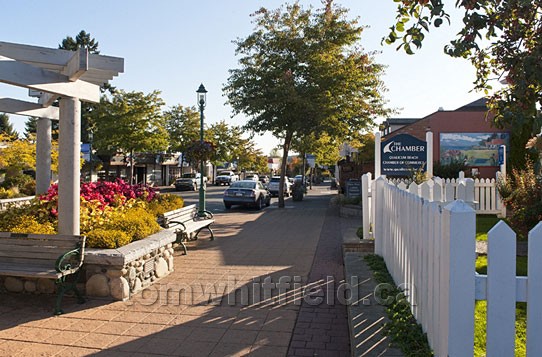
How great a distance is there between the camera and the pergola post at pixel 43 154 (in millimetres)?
9430

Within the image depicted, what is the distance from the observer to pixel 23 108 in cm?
886

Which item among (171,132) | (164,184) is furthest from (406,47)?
(164,184)

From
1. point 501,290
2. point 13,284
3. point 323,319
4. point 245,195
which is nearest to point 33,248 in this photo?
point 13,284

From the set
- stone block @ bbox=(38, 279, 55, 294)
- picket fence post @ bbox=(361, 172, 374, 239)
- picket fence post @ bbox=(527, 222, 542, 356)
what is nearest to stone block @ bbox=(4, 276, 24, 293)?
stone block @ bbox=(38, 279, 55, 294)

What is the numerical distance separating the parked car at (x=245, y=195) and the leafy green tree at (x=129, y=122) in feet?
57.4

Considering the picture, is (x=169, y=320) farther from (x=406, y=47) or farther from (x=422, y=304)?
(x=406, y=47)

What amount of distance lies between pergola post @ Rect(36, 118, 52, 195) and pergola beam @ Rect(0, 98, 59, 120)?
0.77 ft

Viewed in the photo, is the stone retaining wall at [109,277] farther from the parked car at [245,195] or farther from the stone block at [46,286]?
the parked car at [245,195]

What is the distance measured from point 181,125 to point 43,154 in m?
40.9

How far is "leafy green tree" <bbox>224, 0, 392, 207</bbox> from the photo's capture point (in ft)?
62.6

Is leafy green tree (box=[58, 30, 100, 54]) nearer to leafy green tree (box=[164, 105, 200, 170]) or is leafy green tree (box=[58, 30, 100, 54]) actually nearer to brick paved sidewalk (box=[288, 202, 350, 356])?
leafy green tree (box=[164, 105, 200, 170])

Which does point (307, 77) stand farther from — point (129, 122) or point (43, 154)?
point (129, 122)

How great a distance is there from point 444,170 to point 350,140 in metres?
4.38

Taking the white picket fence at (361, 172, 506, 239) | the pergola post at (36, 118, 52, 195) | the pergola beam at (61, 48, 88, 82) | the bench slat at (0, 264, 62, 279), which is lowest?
the bench slat at (0, 264, 62, 279)
